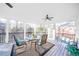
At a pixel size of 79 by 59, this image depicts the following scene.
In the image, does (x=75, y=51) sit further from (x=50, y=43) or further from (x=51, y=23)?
(x=51, y=23)

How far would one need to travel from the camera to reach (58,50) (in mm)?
3207

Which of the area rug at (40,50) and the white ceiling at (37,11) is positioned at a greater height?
the white ceiling at (37,11)

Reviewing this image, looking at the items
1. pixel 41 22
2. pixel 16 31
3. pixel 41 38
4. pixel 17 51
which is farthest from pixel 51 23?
pixel 17 51

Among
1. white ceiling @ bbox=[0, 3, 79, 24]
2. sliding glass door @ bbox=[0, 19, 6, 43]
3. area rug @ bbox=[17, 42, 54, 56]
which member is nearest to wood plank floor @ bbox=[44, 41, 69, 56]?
area rug @ bbox=[17, 42, 54, 56]

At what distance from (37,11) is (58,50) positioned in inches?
45.0

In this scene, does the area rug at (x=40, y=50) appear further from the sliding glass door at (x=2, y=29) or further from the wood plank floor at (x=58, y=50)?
the sliding glass door at (x=2, y=29)

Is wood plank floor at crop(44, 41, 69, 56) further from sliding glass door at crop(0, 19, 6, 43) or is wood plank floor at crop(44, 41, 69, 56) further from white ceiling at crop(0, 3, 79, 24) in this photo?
sliding glass door at crop(0, 19, 6, 43)

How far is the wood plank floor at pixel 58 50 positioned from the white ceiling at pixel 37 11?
0.65 m

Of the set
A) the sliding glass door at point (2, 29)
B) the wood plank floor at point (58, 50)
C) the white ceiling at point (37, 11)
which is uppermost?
the white ceiling at point (37, 11)

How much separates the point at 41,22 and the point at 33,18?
227 millimetres

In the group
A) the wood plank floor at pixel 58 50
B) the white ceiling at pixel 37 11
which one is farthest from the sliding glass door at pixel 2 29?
the wood plank floor at pixel 58 50

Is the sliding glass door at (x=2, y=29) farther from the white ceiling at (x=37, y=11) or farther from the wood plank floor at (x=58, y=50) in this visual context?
the wood plank floor at (x=58, y=50)

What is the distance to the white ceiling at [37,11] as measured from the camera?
10.2ft

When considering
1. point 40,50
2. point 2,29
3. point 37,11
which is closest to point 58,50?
point 40,50
